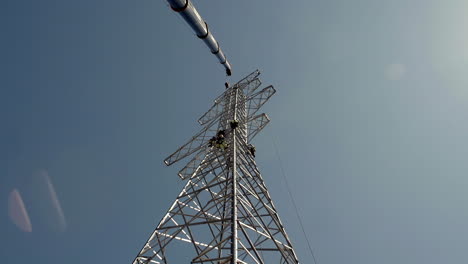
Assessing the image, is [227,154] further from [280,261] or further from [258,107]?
[258,107]

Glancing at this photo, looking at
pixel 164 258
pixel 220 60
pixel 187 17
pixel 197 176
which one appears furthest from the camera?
pixel 220 60

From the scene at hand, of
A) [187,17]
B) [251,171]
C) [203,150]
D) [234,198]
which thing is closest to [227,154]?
[251,171]

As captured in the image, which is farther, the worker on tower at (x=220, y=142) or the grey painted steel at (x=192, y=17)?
the worker on tower at (x=220, y=142)

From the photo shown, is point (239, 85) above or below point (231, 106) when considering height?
above

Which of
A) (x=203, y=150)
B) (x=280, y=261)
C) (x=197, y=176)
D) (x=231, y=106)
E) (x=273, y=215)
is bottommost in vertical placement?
(x=280, y=261)

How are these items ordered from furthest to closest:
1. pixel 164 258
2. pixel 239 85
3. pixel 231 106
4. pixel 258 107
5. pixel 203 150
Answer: pixel 239 85, pixel 258 107, pixel 231 106, pixel 203 150, pixel 164 258

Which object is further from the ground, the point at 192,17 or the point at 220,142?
the point at 192,17

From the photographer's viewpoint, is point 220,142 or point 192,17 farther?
point 192,17

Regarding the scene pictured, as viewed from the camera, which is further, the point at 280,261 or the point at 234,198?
the point at 280,261

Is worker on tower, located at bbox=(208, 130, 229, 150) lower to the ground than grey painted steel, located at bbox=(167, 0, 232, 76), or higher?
lower

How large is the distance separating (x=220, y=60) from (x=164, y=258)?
64.7 ft

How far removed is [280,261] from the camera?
27.9 ft

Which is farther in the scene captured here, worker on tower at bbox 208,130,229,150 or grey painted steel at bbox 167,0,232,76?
worker on tower at bbox 208,130,229,150

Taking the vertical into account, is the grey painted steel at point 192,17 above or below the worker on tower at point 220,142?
above
